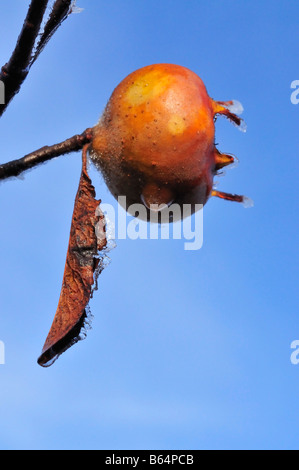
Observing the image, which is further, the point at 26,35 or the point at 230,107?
the point at 230,107

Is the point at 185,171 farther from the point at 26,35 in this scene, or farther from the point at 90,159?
the point at 26,35

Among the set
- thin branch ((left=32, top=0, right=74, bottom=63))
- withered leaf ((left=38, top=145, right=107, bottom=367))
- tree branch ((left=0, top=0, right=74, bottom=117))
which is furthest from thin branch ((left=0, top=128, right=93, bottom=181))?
thin branch ((left=32, top=0, right=74, bottom=63))

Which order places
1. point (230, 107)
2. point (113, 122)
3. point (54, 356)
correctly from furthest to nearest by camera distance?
point (230, 107) → point (113, 122) → point (54, 356)

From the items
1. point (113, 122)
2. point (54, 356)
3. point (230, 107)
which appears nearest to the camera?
point (54, 356)

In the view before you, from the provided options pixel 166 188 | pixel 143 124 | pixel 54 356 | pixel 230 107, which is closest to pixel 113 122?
pixel 143 124

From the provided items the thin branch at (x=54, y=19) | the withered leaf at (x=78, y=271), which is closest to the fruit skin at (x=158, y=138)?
the withered leaf at (x=78, y=271)

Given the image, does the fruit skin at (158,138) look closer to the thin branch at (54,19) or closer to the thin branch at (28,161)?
the thin branch at (28,161)
